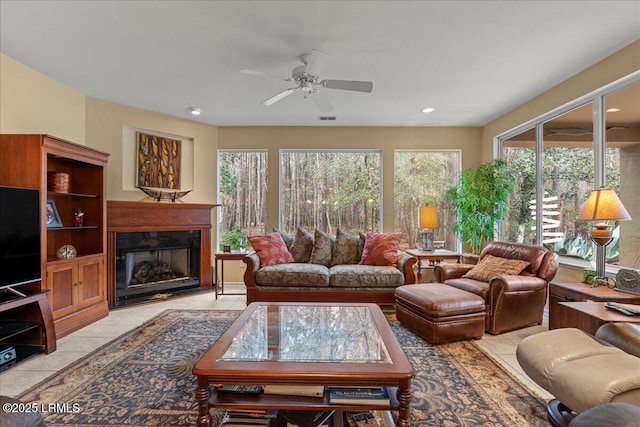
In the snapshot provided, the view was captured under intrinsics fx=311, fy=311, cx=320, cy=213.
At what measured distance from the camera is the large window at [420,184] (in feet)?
17.2

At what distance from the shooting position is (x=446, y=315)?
2811 mm

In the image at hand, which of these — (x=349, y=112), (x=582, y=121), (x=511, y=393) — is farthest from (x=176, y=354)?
(x=582, y=121)

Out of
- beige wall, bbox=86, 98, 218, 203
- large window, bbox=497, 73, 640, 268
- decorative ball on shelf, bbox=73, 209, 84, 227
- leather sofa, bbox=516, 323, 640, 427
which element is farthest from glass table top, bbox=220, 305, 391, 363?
beige wall, bbox=86, 98, 218, 203

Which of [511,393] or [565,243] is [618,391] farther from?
[565,243]

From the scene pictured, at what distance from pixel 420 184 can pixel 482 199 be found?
1.03 metres

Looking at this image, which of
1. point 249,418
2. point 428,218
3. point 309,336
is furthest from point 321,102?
point 249,418

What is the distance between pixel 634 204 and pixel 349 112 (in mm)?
3258

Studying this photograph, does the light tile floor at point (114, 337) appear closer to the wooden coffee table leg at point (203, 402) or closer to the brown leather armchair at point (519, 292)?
the brown leather armchair at point (519, 292)

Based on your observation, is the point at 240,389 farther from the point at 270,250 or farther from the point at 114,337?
the point at 270,250

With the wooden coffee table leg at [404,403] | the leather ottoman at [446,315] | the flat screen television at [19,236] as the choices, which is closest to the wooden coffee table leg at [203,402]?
the wooden coffee table leg at [404,403]

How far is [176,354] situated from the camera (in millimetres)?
2633

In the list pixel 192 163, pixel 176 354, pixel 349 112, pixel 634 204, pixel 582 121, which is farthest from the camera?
pixel 192 163

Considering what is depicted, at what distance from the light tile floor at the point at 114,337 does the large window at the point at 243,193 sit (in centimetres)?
131

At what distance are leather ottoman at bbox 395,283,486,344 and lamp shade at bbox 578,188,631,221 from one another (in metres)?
1.17
